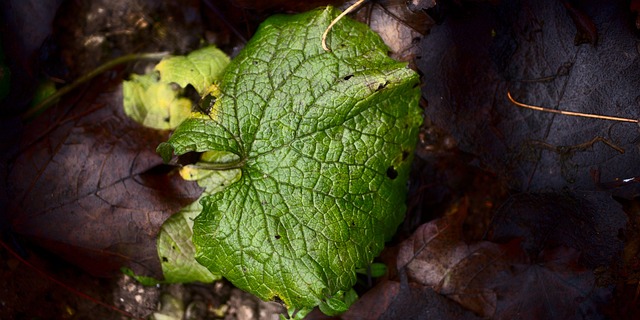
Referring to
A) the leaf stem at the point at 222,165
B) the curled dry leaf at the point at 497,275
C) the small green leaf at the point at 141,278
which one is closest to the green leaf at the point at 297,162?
the leaf stem at the point at 222,165

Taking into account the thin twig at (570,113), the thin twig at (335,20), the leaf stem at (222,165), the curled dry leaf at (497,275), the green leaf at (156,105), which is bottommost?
the curled dry leaf at (497,275)

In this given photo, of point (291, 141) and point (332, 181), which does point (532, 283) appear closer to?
point (332, 181)

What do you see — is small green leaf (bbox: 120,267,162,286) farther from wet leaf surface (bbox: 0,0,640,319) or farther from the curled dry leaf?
the curled dry leaf

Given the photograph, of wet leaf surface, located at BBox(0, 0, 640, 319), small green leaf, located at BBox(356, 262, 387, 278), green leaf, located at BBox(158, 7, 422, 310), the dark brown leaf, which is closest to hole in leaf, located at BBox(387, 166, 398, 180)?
green leaf, located at BBox(158, 7, 422, 310)

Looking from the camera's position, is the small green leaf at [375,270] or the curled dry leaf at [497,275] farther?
the small green leaf at [375,270]

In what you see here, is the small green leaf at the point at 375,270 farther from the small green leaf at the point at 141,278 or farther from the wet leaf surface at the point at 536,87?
the small green leaf at the point at 141,278

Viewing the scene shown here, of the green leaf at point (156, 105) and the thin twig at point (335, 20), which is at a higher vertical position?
the thin twig at point (335, 20)

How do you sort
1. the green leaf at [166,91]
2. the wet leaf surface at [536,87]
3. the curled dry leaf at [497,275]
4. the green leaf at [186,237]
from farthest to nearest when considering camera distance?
1. the green leaf at [166,91]
2. the green leaf at [186,237]
3. the curled dry leaf at [497,275]
4. the wet leaf surface at [536,87]
